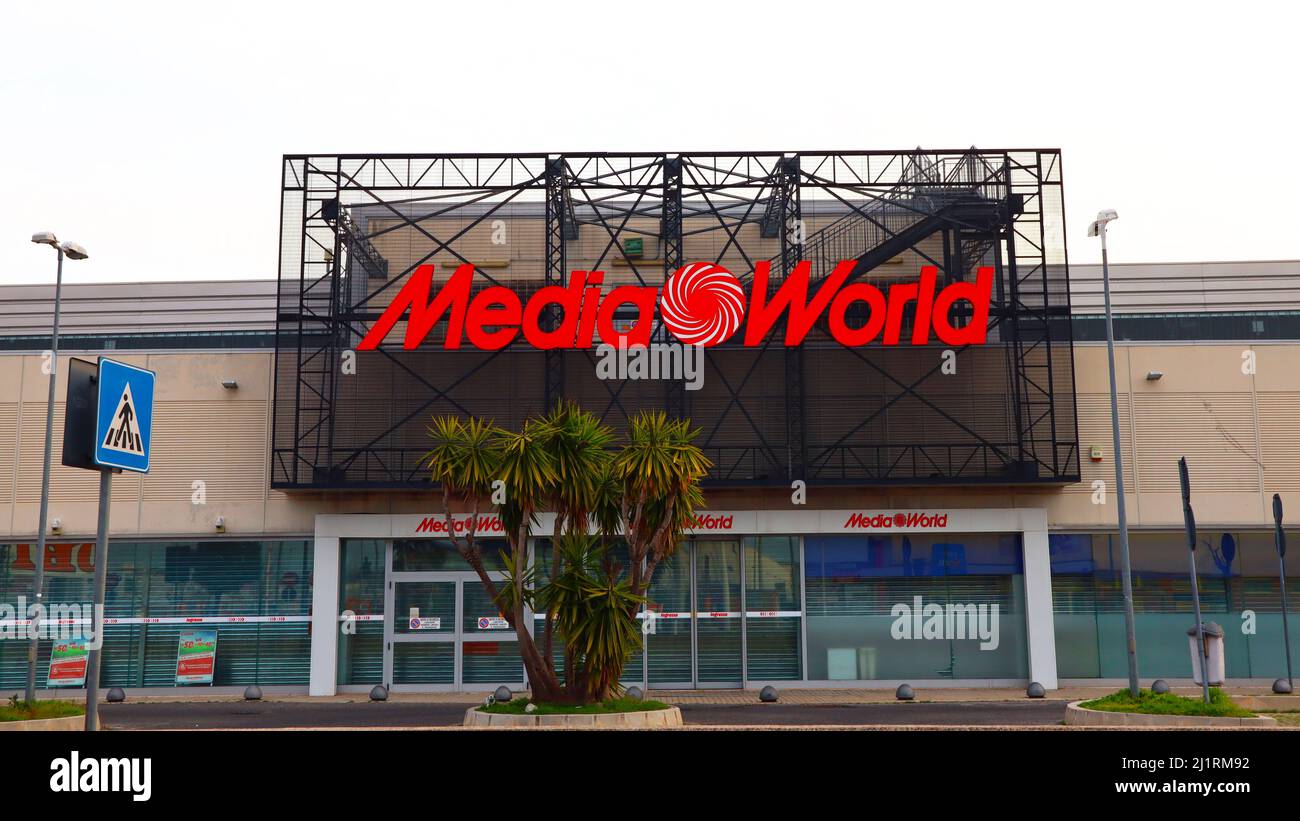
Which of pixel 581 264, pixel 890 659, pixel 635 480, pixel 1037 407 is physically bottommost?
pixel 890 659

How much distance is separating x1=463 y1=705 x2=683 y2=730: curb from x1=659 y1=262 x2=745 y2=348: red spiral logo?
460 inches

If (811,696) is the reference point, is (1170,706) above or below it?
above

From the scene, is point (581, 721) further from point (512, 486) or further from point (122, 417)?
point (122, 417)

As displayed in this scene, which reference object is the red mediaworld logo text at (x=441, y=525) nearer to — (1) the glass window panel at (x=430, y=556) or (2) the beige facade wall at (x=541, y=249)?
(1) the glass window panel at (x=430, y=556)

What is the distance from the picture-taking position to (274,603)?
28781 mm

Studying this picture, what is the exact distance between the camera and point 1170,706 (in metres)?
17.7

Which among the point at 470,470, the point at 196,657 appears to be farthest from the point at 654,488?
the point at 196,657

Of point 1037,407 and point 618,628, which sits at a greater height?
point 1037,407

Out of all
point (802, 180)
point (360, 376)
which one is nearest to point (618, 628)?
point (360, 376)

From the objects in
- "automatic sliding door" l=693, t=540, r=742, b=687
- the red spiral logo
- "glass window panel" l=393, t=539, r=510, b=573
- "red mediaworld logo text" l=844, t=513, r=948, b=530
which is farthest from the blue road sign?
"red mediaworld logo text" l=844, t=513, r=948, b=530

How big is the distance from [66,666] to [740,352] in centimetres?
1765

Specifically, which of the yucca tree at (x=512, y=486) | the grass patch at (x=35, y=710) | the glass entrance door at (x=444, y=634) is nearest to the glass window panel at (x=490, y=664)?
the glass entrance door at (x=444, y=634)
